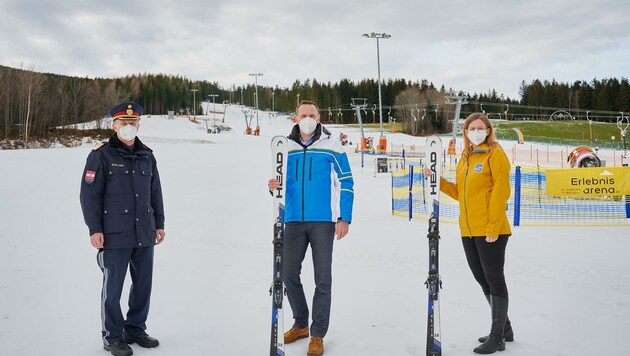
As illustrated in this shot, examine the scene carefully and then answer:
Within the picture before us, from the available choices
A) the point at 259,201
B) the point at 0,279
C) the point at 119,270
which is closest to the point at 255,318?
the point at 119,270

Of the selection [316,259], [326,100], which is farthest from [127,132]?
[326,100]

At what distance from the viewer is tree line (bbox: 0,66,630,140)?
51.1m

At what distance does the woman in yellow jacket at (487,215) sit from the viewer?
3.49 meters

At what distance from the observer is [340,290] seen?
5387 millimetres

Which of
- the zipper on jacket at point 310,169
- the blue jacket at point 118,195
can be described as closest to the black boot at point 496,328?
the zipper on jacket at point 310,169

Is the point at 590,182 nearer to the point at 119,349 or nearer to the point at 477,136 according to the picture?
the point at 477,136

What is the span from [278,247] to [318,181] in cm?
58

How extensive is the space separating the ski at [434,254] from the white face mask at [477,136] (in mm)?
252

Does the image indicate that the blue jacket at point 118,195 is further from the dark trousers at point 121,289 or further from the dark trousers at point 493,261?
the dark trousers at point 493,261

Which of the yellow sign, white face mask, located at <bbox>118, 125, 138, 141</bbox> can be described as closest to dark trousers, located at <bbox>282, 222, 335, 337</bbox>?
white face mask, located at <bbox>118, 125, 138, 141</bbox>

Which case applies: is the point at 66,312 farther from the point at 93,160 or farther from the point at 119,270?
the point at 93,160

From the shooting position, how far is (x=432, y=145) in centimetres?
391

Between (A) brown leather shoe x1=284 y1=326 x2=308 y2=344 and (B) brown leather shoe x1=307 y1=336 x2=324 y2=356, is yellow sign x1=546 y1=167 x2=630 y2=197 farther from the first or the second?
(B) brown leather shoe x1=307 y1=336 x2=324 y2=356

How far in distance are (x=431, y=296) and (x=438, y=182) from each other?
86 cm
